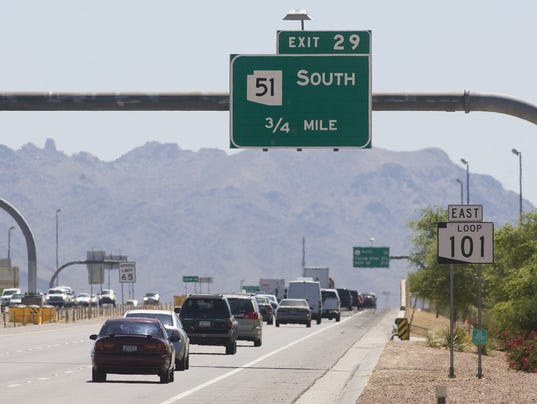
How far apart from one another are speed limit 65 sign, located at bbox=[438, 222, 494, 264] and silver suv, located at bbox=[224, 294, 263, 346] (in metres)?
19.7

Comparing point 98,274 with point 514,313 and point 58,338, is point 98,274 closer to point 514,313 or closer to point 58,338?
point 58,338

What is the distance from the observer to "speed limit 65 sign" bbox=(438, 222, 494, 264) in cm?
2883

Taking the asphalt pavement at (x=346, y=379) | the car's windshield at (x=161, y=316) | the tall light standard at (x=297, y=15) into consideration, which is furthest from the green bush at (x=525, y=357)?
the tall light standard at (x=297, y=15)

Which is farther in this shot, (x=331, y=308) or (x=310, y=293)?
(x=331, y=308)

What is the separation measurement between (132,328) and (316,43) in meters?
6.43

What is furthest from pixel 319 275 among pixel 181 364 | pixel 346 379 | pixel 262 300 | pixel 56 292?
pixel 346 379

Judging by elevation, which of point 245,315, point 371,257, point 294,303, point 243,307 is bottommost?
point 294,303

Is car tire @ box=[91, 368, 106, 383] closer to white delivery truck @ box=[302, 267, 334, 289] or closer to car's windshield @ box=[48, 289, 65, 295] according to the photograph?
white delivery truck @ box=[302, 267, 334, 289]

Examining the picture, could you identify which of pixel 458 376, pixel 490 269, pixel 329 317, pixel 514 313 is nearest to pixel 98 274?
pixel 329 317

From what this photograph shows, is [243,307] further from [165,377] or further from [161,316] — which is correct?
[165,377]

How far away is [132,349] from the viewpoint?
92.4ft

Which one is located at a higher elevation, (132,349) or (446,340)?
(132,349)

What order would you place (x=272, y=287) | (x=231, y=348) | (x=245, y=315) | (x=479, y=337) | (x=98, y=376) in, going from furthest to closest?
(x=272, y=287), (x=245, y=315), (x=231, y=348), (x=479, y=337), (x=98, y=376)

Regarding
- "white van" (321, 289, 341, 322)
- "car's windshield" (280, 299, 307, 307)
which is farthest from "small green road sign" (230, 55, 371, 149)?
"white van" (321, 289, 341, 322)
